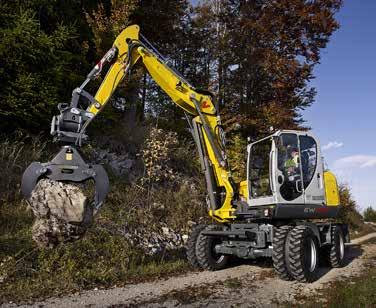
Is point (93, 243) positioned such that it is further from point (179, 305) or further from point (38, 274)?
point (179, 305)

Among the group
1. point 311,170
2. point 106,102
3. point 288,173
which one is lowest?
point 288,173

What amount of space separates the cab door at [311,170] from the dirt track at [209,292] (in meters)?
1.66

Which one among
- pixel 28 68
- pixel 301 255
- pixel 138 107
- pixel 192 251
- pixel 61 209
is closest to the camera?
pixel 61 209

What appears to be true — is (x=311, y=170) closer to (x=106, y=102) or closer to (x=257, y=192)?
(x=257, y=192)

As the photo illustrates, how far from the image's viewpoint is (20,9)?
10.4 m

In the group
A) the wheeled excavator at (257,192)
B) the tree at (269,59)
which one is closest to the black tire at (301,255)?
the wheeled excavator at (257,192)

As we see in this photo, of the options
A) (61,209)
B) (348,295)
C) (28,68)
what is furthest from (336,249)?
(28,68)

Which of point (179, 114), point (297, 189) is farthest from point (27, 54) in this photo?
point (179, 114)

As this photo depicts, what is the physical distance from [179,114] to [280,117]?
4.21m

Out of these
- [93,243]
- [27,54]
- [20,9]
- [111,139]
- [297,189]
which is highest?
[20,9]

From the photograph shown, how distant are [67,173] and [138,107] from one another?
41.1ft

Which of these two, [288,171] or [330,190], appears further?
[330,190]

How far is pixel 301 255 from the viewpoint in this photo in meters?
7.94

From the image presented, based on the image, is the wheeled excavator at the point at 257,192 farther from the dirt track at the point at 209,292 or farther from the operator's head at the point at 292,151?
the dirt track at the point at 209,292
